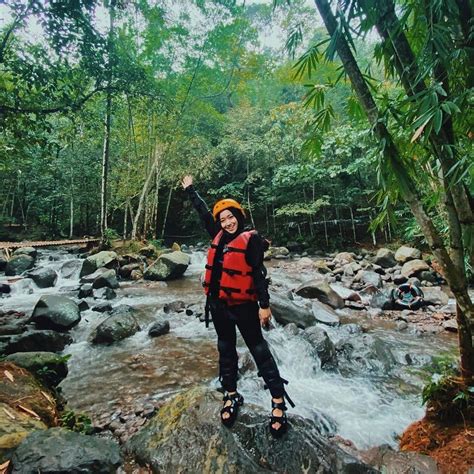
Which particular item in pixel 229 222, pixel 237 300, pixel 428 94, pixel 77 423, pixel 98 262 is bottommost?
pixel 77 423

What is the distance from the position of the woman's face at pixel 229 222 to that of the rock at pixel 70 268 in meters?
10.7

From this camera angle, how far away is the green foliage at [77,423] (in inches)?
113

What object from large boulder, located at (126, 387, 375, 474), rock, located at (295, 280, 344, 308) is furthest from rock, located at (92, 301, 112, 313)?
large boulder, located at (126, 387, 375, 474)

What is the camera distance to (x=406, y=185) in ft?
7.73

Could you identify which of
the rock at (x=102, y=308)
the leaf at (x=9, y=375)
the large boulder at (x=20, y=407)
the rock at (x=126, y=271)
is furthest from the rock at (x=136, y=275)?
the leaf at (x=9, y=375)

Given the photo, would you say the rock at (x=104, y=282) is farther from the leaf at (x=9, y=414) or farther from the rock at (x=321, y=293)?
the leaf at (x=9, y=414)

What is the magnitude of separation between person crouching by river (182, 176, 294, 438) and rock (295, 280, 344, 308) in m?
5.69

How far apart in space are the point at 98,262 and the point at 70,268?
4.42 feet

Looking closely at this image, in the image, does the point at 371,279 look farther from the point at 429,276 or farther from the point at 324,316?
the point at 324,316

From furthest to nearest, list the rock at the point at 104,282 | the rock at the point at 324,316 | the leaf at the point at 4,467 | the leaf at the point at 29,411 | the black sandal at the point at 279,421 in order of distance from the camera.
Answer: the rock at the point at 104,282, the rock at the point at 324,316, the leaf at the point at 29,411, the black sandal at the point at 279,421, the leaf at the point at 4,467

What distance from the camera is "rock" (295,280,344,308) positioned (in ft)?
25.3

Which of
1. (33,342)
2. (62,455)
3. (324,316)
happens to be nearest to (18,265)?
(33,342)

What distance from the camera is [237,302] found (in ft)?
7.80

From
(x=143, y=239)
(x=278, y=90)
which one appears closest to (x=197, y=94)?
(x=143, y=239)
